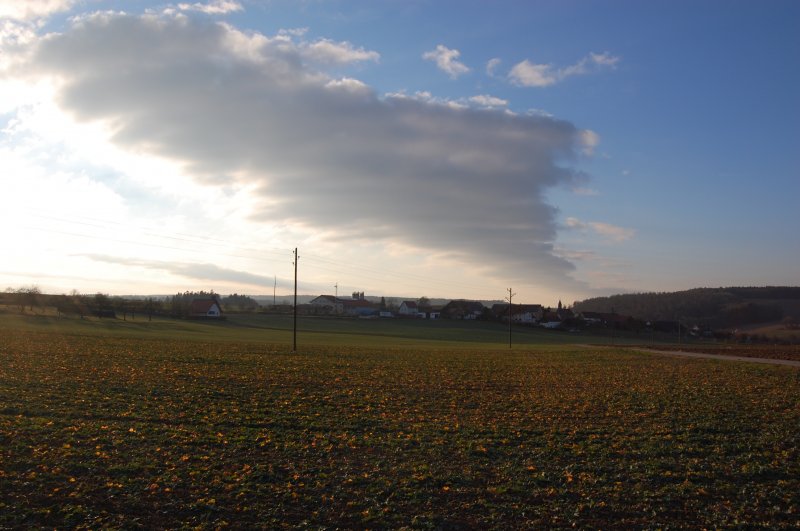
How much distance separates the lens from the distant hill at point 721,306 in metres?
136

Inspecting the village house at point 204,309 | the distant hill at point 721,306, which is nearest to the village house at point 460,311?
the distant hill at point 721,306

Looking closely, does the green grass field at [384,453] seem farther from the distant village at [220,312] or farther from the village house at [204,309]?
the village house at [204,309]

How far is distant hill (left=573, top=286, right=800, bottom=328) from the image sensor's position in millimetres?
136500

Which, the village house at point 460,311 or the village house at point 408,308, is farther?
the village house at point 408,308

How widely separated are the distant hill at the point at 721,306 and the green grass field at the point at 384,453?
418 feet

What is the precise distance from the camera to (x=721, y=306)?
516 feet

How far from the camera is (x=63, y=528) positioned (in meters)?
8.73

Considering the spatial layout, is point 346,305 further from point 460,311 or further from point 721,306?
point 721,306

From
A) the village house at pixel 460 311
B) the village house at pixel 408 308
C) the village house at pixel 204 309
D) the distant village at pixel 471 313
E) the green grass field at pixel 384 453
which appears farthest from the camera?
the village house at pixel 408 308

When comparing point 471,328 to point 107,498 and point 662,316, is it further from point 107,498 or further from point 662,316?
point 107,498

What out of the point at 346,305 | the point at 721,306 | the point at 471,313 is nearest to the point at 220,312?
the point at 346,305

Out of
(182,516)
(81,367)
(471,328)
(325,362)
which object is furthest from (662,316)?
(182,516)

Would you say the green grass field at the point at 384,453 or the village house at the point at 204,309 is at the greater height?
the village house at the point at 204,309

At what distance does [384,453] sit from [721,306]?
16892 cm
